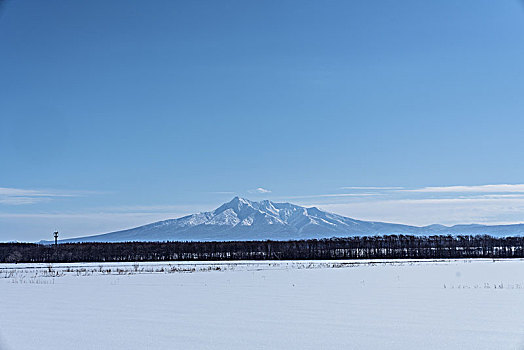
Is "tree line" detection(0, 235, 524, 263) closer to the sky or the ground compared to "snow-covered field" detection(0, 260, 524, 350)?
closer to the sky

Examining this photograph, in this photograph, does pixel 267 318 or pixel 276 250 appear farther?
pixel 276 250

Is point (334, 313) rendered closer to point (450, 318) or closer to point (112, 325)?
point (450, 318)

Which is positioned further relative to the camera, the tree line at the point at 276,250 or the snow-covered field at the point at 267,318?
the tree line at the point at 276,250

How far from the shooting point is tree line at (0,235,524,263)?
63438 mm

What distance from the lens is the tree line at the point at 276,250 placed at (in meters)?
63.4

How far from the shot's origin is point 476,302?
14.8 meters

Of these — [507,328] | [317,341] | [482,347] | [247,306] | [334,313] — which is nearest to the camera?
[482,347]

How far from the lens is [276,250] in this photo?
68312mm

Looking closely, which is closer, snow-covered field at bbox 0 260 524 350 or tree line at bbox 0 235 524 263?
Result: snow-covered field at bbox 0 260 524 350

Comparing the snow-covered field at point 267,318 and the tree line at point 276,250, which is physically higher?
the tree line at point 276,250

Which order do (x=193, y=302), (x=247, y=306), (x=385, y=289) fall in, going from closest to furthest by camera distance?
(x=247, y=306)
(x=193, y=302)
(x=385, y=289)

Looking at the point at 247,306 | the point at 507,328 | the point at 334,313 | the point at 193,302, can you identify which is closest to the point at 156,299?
the point at 193,302

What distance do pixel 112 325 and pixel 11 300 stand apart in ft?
20.7

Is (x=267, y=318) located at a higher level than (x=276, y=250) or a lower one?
lower
